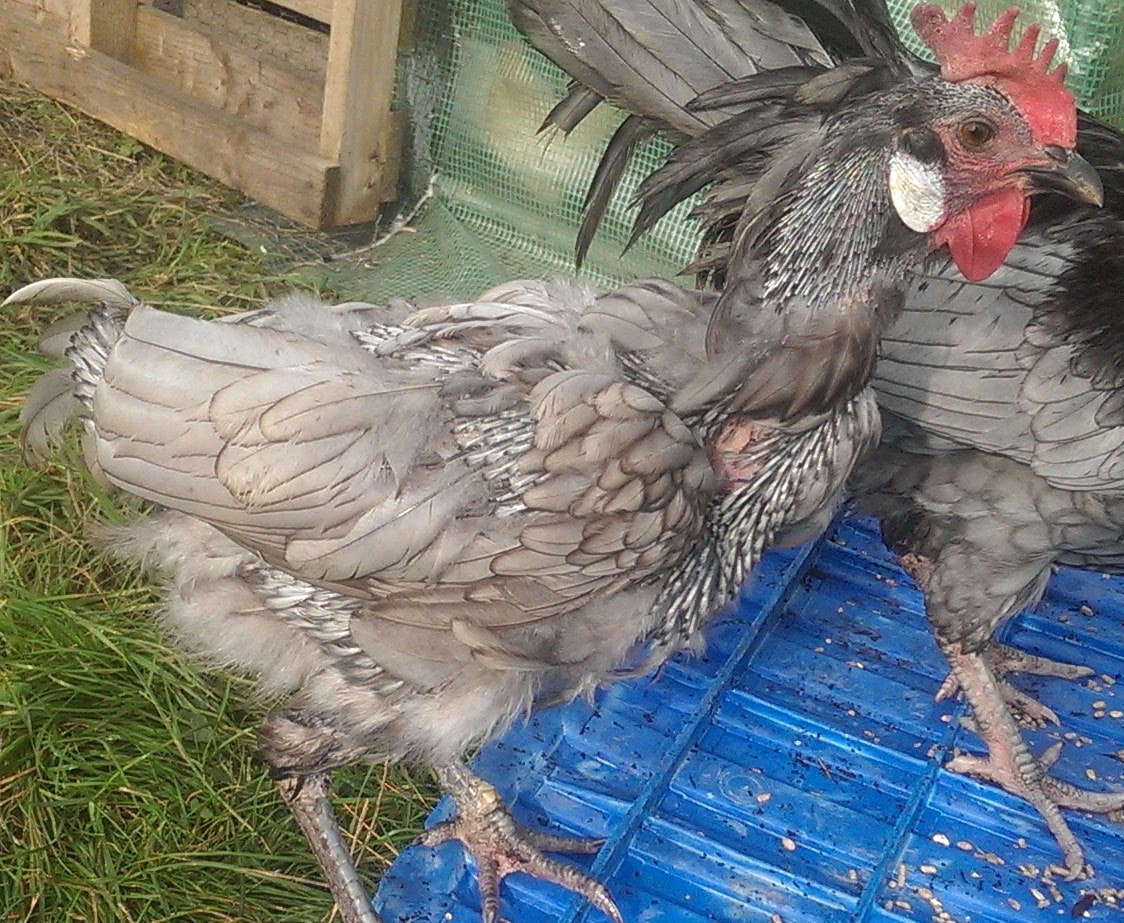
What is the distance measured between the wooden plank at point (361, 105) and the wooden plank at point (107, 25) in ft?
3.52

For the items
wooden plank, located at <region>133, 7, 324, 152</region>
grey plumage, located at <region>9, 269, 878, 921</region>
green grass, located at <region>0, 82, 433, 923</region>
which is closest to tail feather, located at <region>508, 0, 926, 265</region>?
grey plumage, located at <region>9, 269, 878, 921</region>

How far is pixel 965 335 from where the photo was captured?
2.65m

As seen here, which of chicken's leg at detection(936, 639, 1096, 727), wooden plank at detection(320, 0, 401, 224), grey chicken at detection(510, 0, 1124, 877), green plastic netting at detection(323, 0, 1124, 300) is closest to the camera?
grey chicken at detection(510, 0, 1124, 877)

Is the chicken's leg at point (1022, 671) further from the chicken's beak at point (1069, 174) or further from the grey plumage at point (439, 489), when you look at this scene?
the chicken's beak at point (1069, 174)

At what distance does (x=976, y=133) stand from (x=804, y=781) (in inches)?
55.5

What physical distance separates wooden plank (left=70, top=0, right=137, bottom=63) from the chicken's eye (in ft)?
12.3

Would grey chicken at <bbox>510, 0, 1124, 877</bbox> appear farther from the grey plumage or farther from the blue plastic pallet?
the grey plumage

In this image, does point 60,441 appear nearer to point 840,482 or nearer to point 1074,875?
point 840,482

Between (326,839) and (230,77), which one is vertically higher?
(230,77)

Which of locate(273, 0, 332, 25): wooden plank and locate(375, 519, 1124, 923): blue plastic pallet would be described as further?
locate(273, 0, 332, 25): wooden plank

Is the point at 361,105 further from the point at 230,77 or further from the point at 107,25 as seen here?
the point at 107,25

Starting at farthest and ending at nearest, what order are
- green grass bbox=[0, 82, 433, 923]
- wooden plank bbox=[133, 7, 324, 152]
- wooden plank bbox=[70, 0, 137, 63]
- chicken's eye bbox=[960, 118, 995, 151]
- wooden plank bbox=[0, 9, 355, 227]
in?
1. wooden plank bbox=[70, 0, 137, 63]
2. wooden plank bbox=[133, 7, 324, 152]
3. wooden plank bbox=[0, 9, 355, 227]
4. green grass bbox=[0, 82, 433, 923]
5. chicken's eye bbox=[960, 118, 995, 151]

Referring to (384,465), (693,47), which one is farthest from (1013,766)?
(693,47)

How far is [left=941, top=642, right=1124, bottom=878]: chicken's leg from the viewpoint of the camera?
2719mm
